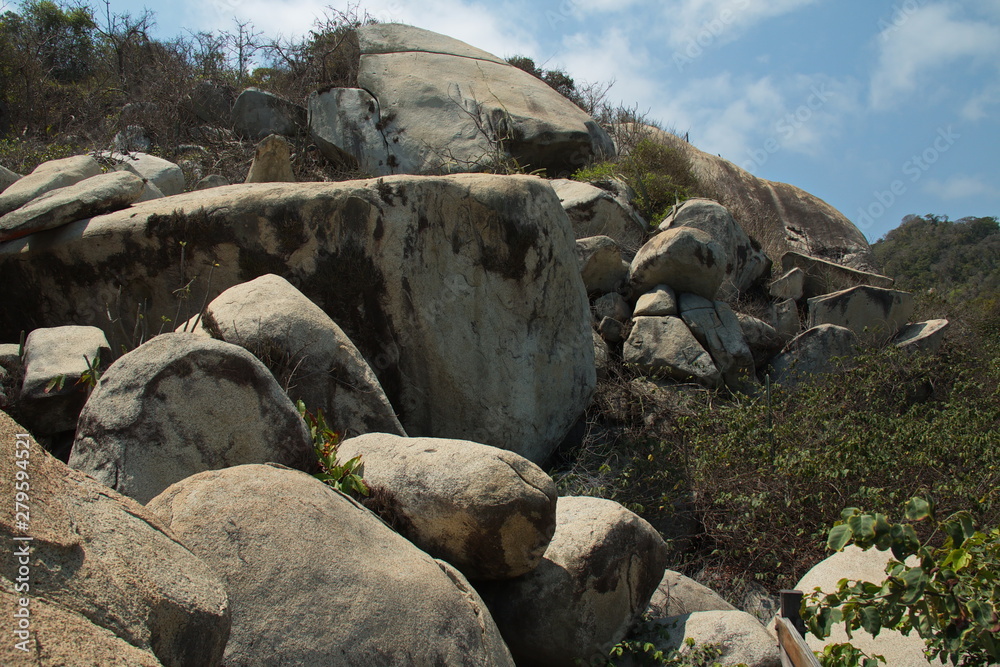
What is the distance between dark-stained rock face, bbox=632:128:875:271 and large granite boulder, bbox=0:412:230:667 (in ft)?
34.8

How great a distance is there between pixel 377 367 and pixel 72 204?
7.79ft

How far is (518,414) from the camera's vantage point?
18.9 feet

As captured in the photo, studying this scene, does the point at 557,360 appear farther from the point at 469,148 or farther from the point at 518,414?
the point at 469,148

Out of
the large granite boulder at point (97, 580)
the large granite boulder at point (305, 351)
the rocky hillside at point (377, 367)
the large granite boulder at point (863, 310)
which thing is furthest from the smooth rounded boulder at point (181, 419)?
the large granite boulder at point (863, 310)

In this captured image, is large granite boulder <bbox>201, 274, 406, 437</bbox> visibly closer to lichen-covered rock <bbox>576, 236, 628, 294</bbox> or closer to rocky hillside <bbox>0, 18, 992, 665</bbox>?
rocky hillside <bbox>0, 18, 992, 665</bbox>

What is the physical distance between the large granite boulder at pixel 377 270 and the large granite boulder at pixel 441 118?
3735 millimetres

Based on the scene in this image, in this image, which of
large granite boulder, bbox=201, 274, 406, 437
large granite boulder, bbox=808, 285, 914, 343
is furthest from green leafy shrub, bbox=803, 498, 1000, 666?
large granite boulder, bbox=808, 285, 914, 343

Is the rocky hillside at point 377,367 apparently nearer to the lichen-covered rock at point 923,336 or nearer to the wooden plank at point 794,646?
the lichen-covered rock at point 923,336

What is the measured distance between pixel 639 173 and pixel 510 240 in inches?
207

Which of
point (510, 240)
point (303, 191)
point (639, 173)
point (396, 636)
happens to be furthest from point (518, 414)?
point (639, 173)

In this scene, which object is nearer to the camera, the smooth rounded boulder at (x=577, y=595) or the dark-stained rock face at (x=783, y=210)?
the smooth rounded boulder at (x=577, y=595)

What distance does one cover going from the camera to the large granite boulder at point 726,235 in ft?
29.9

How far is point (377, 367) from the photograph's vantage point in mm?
5512

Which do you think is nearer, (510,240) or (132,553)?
(132,553)
